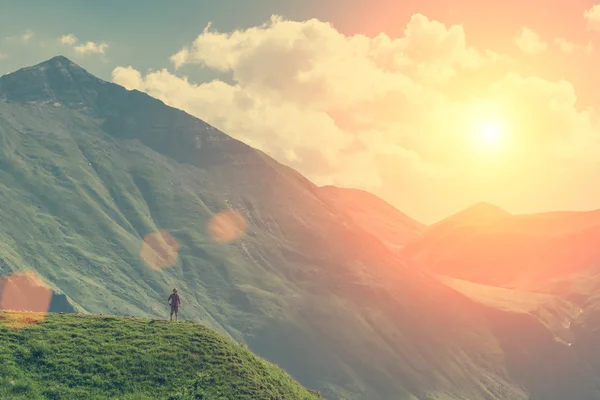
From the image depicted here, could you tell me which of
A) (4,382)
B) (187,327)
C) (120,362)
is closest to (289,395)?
(187,327)

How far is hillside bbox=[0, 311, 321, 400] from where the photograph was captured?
149ft

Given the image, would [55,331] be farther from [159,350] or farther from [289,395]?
[289,395]

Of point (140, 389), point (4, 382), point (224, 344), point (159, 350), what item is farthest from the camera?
point (224, 344)

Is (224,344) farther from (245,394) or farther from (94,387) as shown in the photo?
(94,387)

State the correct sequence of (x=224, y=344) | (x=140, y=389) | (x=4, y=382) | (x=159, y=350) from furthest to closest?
(x=224, y=344)
(x=159, y=350)
(x=140, y=389)
(x=4, y=382)

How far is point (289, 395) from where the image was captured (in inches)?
2170

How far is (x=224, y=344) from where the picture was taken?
184 ft

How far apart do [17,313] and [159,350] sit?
14.8m

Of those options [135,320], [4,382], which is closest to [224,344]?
[135,320]

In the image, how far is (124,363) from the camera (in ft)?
162

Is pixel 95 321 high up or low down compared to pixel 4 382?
up

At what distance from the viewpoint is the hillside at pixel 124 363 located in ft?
149

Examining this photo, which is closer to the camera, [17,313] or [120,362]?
[120,362]

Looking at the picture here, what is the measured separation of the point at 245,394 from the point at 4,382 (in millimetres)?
18034
